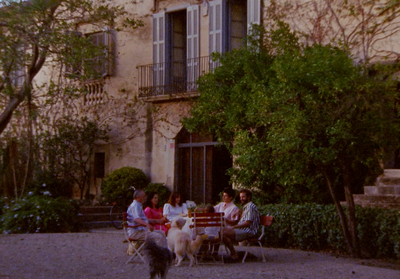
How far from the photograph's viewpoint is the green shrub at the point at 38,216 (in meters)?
16.7

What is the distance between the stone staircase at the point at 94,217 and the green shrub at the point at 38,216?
1260 millimetres

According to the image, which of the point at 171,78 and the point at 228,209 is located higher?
the point at 171,78

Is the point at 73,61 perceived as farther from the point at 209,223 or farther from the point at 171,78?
the point at 209,223

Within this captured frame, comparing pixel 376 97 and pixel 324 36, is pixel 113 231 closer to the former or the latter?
pixel 324 36

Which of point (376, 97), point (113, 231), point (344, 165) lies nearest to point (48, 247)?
point (113, 231)

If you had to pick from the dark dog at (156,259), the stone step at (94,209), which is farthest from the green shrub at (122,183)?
the dark dog at (156,259)

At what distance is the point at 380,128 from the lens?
11305 millimetres

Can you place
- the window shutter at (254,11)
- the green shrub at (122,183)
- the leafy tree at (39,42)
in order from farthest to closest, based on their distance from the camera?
the green shrub at (122,183), the leafy tree at (39,42), the window shutter at (254,11)

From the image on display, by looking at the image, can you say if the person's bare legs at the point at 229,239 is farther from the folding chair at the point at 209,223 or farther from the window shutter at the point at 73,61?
the window shutter at the point at 73,61

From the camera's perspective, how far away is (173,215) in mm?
12703

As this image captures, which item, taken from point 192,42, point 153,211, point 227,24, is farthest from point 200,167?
point 153,211

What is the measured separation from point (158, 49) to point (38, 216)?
739cm

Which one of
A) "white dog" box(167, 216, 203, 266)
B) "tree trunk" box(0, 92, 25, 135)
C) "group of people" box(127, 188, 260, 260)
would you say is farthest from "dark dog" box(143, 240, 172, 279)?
"tree trunk" box(0, 92, 25, 135)

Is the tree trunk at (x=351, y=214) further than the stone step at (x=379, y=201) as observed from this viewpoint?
No
